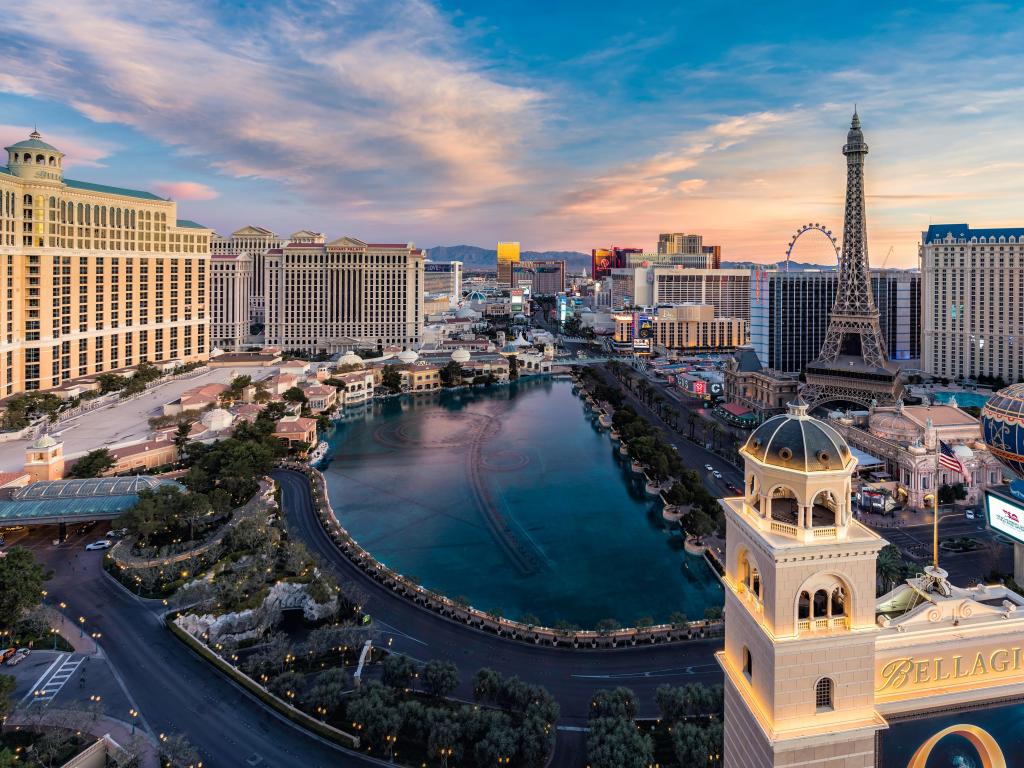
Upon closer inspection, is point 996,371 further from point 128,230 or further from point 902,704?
point 128,230

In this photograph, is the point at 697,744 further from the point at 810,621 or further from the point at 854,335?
the point at 854,335

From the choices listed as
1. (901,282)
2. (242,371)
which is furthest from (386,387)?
(901,282)

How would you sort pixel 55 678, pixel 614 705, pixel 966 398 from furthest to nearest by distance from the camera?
1. pixel 966 398
2. pixel 55 678
3. pixel 614 705

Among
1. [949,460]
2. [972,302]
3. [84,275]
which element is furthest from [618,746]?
[972,302]

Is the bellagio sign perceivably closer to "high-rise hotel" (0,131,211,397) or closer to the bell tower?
the bell tower

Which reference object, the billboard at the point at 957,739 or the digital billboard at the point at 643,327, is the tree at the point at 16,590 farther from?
the digital billboard at the point at 643,327

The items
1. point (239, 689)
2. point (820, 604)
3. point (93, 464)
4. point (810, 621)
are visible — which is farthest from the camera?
point (93, 464)
